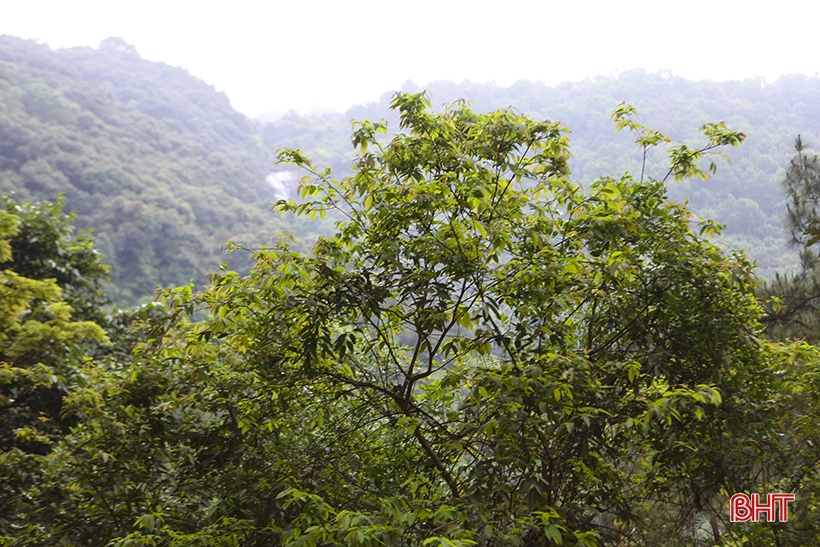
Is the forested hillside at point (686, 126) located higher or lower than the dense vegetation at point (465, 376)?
higher

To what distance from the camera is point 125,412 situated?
3.10 metres

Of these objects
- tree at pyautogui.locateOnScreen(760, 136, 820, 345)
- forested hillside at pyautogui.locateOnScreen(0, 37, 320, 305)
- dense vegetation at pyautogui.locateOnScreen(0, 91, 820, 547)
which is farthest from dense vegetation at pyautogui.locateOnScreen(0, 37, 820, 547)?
forested hillside at pyautogui.locateOnScreen(0, 37, 320, 305)

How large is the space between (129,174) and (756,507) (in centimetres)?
3273

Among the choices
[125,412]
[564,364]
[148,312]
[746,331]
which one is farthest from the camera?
[148,312]

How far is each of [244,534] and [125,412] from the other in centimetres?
107

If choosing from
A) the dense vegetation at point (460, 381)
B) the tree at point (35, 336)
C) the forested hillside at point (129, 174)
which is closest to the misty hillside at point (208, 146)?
the forested hillside at point (129, 174)

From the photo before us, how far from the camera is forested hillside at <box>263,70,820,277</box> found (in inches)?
1233

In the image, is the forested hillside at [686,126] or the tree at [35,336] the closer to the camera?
the tree at [35,336]

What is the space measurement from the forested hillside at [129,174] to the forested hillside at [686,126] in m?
7.97

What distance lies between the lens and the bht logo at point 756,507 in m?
2.67

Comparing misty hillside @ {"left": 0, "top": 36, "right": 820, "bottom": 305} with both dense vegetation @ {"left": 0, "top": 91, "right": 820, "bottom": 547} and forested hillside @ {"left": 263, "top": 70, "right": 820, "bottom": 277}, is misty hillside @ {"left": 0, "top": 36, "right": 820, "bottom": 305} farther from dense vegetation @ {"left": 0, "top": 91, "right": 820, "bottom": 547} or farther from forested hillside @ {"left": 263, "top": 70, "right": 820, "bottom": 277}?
dense vegetation @ {"left": 0, "top": 91, "right": 820, "bottom": 547}

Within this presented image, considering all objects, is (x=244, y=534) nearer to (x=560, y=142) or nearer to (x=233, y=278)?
(x=233, y=278)

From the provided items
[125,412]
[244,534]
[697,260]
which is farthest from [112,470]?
[697,260]

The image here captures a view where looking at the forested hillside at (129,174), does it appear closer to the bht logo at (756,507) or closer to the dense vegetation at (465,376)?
the dense vegetation at (465,376)
